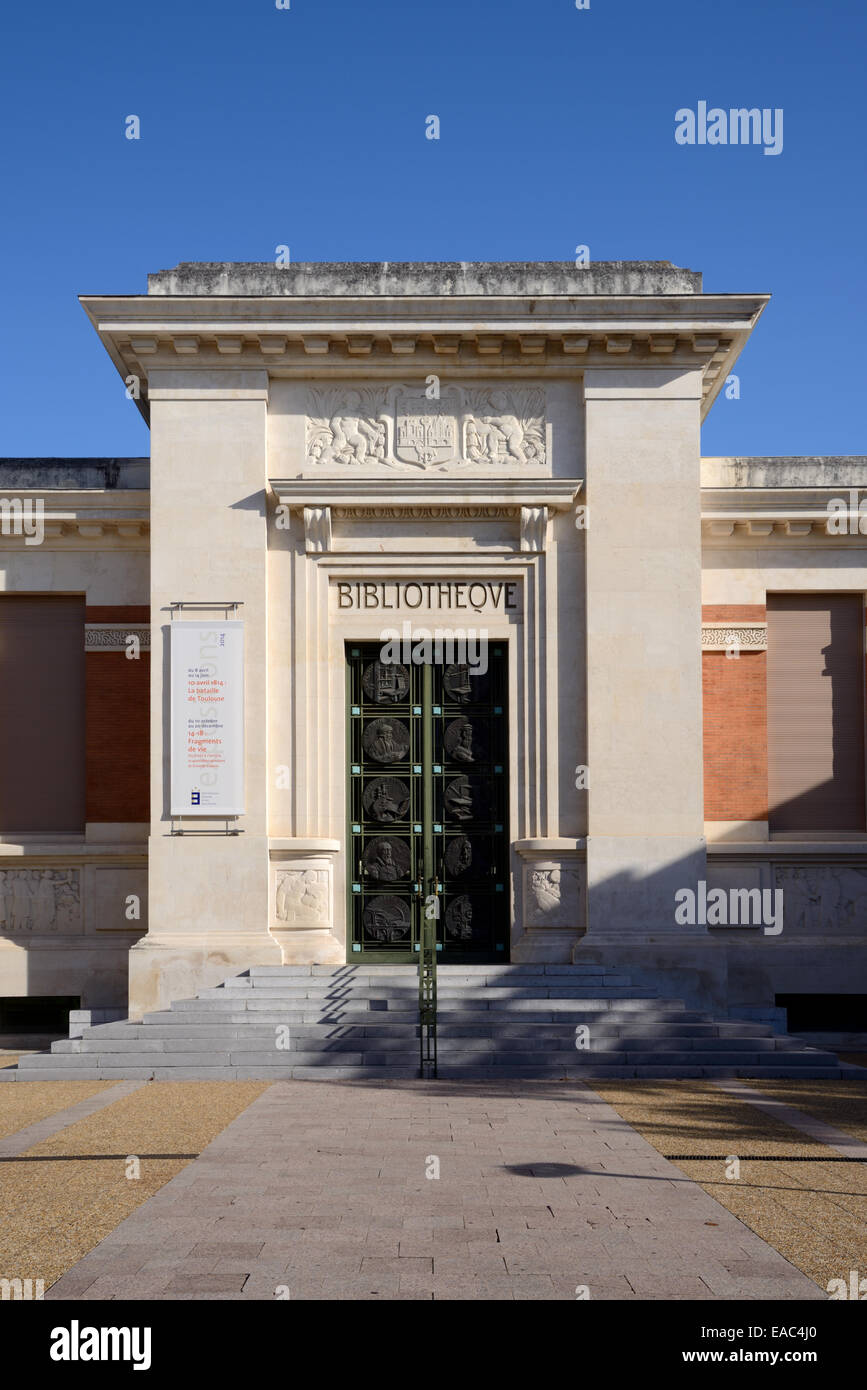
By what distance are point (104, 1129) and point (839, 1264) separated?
19.4ft

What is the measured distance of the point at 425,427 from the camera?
16.4 metres

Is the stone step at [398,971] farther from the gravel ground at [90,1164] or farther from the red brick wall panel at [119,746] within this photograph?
the red brick wall panel at [119,746]

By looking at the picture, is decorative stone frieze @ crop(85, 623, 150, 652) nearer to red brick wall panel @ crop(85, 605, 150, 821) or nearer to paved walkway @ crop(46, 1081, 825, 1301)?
red brick wall panel @ crop(85, 605, 150, 821)

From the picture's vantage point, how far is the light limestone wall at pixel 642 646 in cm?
1569

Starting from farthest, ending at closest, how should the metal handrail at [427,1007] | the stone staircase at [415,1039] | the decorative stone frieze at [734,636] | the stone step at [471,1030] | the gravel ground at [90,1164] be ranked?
1. the decorative stone frieze at [734,636]
2. the stone step at [471,1030]
3. the stone staircase at [415,1039]
4. the metal handrail at [427,1007]
5. the gravel ground at [90,1164]

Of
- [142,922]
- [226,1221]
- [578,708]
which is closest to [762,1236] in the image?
[226,1221]

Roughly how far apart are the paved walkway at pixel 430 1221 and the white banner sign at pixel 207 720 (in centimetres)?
559

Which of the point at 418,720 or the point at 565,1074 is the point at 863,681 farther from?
the point at 565,1074

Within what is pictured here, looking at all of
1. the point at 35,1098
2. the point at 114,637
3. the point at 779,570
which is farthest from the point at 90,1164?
the point at 779,570

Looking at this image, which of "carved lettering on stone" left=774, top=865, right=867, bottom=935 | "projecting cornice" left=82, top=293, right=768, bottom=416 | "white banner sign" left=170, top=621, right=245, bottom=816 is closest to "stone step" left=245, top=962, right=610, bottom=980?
"white banner sign" left=170, top=621, right=245, bottom=816

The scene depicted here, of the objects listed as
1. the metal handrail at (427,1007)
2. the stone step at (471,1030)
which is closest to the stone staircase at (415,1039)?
the stone step at (471,1030)

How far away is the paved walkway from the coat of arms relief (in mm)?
8456

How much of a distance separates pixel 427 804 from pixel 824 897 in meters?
5.24

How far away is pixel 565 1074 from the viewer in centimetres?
1274
